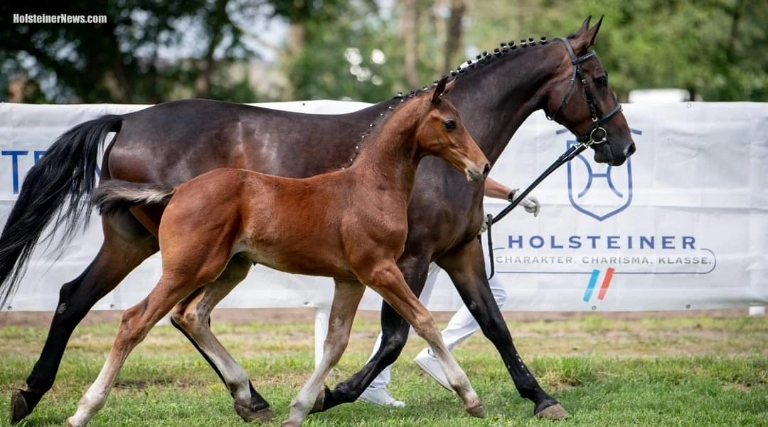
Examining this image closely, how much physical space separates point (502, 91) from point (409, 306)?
1.52m

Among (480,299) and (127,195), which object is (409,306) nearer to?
(480,299)

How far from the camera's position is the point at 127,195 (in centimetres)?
467

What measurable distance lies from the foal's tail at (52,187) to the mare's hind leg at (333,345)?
1526 mm

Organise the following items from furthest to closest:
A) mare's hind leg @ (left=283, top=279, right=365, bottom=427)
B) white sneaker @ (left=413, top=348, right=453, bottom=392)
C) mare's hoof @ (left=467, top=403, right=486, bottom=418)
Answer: white sneaker @ (left=413, top=348, right=453, bottom=392)
mare's hoof @ (left=467, top=403, right=486, bottom=418)
mare's hind leg @ (left=283, top=279, right=365, bottom=427)

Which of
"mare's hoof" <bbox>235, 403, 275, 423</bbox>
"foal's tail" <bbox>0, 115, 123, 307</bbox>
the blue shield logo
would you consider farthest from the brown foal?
the blue shield logo

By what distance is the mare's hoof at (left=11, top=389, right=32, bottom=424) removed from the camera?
5027mm

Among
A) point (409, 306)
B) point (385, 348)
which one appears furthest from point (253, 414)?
point (409, 306)

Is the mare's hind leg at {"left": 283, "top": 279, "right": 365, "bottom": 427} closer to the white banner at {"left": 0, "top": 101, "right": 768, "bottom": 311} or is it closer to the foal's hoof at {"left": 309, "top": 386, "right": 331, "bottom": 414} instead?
the foal's hoof at {"left": 309, "top": 386, "right": 331, "bottom": 414}

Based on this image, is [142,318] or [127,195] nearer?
[142,318]

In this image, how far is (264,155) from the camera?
210 inches

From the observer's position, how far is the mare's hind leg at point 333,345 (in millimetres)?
4816

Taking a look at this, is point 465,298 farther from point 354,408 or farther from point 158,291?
point 158,291

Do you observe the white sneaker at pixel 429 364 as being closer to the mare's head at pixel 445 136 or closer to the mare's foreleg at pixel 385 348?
the mare's foreleg at pixel 385 348

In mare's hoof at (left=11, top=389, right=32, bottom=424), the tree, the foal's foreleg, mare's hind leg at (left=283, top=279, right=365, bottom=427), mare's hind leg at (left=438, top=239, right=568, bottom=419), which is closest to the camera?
the foal's foreleg
